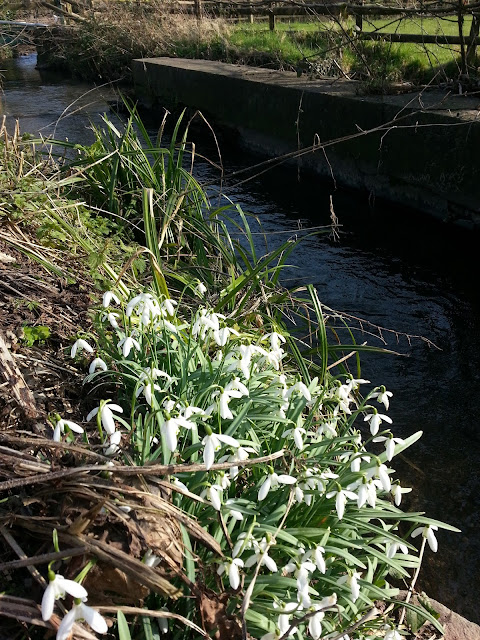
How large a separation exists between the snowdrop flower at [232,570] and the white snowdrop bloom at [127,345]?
2.78 ft

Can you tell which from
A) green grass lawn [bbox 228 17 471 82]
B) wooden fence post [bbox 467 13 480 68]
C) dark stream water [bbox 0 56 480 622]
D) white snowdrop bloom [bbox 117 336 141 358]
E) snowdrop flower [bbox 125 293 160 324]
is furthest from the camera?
green grass lawn [bbox 228 17 471 82]

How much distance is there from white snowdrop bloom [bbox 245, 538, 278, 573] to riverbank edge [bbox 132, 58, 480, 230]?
13.8ft

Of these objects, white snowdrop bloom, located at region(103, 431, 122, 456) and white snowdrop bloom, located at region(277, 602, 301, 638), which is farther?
white snowdrop bloom, located at region(103, 431, 122, 456)

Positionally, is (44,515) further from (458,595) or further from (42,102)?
(42,102)

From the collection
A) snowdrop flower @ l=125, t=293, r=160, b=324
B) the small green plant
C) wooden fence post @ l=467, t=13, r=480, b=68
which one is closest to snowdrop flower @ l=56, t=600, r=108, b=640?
snowdrop flower @ l=125, t=293, r=160, b=324

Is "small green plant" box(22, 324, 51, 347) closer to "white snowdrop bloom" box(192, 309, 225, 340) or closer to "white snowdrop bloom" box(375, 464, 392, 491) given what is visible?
"white snowdrop bloom" box(192, 309, 225, 340)

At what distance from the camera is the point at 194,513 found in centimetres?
217

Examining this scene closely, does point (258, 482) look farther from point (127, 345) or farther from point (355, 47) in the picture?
point (355, 47)

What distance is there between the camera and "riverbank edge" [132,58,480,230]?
7461 mm

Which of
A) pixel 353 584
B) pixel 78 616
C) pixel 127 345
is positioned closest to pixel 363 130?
pixel 127 345

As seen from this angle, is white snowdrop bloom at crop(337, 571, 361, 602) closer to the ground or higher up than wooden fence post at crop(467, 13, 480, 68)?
closer to the ground

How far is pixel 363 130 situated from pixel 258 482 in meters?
7.17

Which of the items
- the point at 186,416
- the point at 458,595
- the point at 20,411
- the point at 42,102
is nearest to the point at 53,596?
the point at 186,416

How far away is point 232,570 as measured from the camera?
182 centimetres
